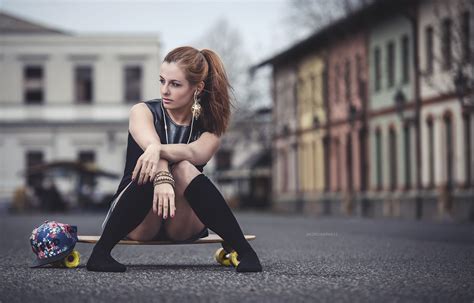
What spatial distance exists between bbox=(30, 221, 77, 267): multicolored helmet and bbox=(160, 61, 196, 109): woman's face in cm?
105

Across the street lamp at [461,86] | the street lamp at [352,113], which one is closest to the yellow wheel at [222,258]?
the street lamp at [461,86]

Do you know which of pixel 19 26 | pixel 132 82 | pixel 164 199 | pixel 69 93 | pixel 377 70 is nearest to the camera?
pixel 164 199

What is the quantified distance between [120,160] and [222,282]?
205ft

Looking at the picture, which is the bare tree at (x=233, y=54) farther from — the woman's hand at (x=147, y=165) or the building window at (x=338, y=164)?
the woman's hand at (x=147, y=165)

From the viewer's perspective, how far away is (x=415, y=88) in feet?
141

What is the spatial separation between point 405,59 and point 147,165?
1476 inches

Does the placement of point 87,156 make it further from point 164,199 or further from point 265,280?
point 265,280

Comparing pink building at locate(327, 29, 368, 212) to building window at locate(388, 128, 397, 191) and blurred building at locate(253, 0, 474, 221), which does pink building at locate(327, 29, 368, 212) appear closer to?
blurred building at locate(253, 0, 474, 221)

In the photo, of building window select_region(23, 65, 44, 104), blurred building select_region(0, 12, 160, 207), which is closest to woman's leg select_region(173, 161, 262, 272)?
blurred building select_region(0, 12, 160, 207)

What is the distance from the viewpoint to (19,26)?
72.3m

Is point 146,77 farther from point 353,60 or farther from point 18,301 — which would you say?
point 18,301

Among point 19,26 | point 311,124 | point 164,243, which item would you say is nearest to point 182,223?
point 164,243

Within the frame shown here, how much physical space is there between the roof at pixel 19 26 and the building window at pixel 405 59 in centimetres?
3026

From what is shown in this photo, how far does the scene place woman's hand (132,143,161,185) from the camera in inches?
307
